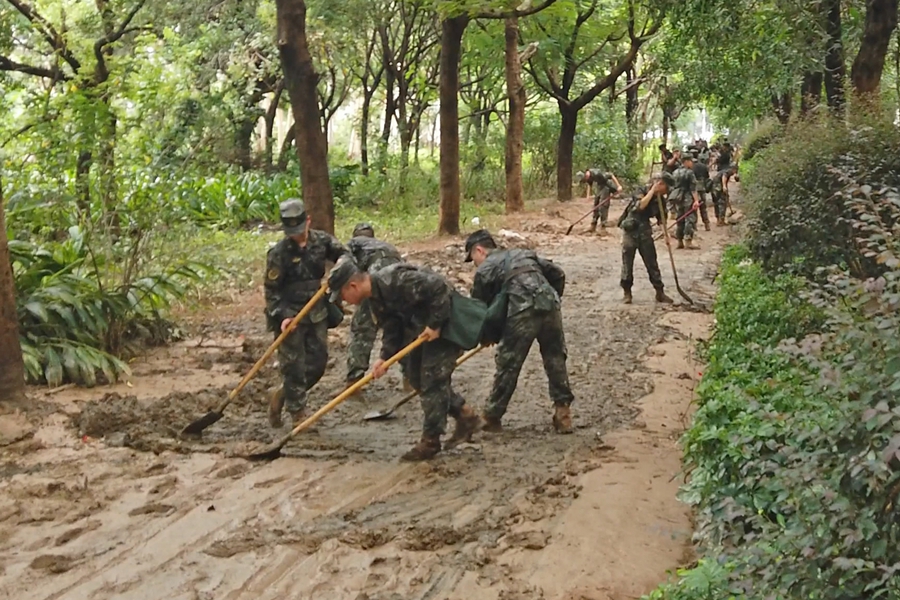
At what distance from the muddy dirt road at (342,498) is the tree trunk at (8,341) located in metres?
0.27

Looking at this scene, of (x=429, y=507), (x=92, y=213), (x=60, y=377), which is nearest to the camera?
(x=429, y=507)

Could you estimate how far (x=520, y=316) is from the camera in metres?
7.21

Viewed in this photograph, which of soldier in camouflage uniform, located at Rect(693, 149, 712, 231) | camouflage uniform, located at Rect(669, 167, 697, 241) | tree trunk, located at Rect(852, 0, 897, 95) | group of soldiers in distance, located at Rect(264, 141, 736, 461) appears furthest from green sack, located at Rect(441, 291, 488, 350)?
soldier in camouflage uniform, located at Rect(693, 149, 712, 231)

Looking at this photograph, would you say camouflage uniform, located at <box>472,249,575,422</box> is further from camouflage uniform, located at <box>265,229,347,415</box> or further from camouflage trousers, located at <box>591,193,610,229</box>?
camouflage trousers, located at <box>591,193,610,229</box>

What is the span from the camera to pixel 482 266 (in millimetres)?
7504

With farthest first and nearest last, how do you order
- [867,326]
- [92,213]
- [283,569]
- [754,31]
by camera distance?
[754,31] < [92,213] < [283,569] < [867,326]

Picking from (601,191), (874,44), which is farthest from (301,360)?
(601,191)

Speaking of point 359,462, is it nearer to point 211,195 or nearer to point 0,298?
point 0,298

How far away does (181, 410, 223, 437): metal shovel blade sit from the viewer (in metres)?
7.43

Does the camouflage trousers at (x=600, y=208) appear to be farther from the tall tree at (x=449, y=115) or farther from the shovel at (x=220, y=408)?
the shovel at (x=220, y=408)

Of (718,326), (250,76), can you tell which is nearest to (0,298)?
(718,326)

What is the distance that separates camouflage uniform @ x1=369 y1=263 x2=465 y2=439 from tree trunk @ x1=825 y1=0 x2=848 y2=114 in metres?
7.34

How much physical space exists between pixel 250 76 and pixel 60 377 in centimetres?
1313

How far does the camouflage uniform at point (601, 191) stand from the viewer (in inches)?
728
